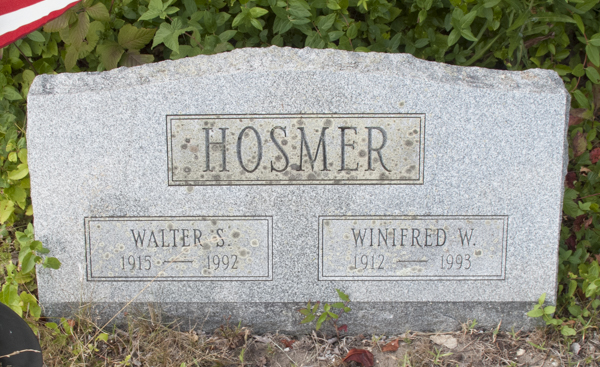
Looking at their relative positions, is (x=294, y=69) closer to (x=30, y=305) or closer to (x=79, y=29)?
(x=79, y=29)

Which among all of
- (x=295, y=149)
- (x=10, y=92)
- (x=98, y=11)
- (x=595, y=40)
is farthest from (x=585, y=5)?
(x=10, y=92)

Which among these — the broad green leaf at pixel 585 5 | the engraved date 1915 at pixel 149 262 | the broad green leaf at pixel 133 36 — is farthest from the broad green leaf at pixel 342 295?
the broad green leaf at pixel 585 5

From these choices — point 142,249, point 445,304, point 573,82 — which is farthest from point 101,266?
point 573,82

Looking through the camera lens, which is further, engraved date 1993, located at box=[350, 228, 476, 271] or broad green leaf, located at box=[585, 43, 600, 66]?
broad green leaf, located at box=[585, 43, 600, 66]

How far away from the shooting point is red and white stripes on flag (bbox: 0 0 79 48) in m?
1.50

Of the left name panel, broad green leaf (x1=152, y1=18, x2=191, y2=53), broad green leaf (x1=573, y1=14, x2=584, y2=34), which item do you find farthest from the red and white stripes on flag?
broad green leaf (x1=573, y1=14, x2=584, y2=34)

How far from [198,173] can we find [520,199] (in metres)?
1.50

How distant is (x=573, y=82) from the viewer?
9.37 ft

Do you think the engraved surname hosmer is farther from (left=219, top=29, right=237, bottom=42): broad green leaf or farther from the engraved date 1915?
(left=219, top=29, right=237, bottom=42): broad green leaf

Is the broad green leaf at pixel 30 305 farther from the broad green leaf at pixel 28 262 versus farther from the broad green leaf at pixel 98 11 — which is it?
the broad green leaf at pixel 98 11

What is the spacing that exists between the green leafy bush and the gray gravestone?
40 centimetres

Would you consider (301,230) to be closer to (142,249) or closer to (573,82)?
(142,249)

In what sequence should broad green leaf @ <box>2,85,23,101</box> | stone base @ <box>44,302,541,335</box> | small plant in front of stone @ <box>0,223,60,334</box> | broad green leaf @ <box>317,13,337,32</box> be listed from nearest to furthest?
small plant in front of stone @ <box>0,223,60,334</box> < stone base @ <box>44,302,541,335</box> < broad green leaf @ <box>317,13,337,32</box> < broad green leaf @ <box>2,85,23,101</box>

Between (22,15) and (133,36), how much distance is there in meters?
1.24
